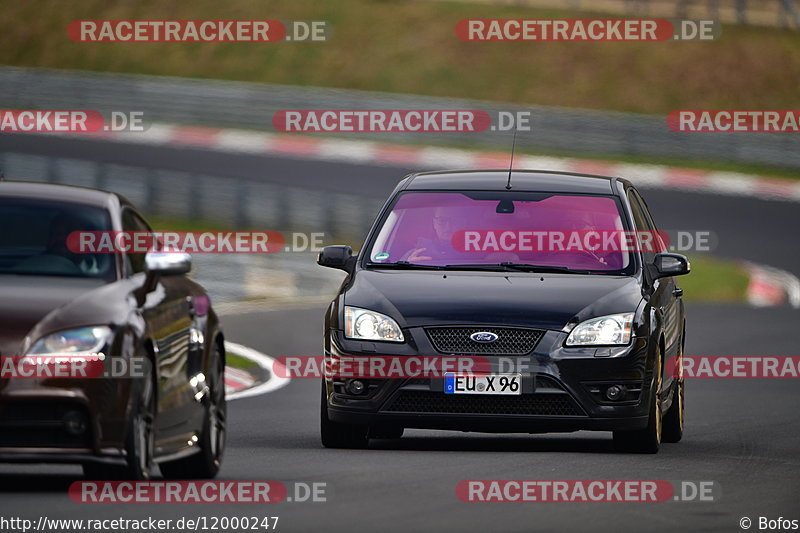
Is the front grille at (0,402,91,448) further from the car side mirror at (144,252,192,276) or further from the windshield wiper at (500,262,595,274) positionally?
the windshield wiper at (500,262,595,274)

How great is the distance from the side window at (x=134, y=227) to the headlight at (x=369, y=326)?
1709 mm

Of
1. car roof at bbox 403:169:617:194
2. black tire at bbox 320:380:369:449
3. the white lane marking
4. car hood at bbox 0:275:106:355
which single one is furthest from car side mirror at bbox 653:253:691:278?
the white lane marking

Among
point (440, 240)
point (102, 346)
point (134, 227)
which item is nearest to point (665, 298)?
point (440, 240)

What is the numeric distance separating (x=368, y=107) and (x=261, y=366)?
25.0 meters

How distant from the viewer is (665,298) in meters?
12.8

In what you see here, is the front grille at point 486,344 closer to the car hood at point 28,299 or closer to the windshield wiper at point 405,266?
the windshield wiper at point 405,266

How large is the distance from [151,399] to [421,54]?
4066 cm

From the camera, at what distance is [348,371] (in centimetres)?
1166

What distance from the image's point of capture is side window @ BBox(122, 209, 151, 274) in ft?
32.1

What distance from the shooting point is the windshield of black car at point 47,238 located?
31.3 feet

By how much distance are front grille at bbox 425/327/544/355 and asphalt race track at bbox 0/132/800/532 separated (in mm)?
603

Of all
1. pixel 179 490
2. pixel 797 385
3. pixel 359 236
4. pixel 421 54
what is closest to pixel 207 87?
pixel 421 54

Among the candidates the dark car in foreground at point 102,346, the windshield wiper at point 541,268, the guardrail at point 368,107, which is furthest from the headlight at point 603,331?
the guardrail at point 368,107

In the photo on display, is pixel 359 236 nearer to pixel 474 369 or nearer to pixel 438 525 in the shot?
pixel 474 369
